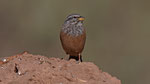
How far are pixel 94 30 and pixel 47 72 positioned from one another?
9.32 meters

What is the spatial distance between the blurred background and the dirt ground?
6747 mm

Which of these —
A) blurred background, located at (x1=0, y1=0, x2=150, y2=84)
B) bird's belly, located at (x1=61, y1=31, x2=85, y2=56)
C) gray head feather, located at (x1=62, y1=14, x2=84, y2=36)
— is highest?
gray head feather, located at (x1=62, y1=14, x2=84, y2=36)

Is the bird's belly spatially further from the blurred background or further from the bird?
the blurred background

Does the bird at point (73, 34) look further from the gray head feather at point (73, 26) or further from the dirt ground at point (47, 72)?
the dirt ground at point (47, 72)

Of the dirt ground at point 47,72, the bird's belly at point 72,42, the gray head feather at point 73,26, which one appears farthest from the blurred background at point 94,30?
the dirt ground at point 47,72

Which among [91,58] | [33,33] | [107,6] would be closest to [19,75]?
[91,58]

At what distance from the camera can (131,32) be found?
18.5m

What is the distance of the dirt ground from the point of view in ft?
27.2

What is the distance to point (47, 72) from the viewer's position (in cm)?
836

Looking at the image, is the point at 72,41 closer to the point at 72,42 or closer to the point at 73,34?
the point at 72,42

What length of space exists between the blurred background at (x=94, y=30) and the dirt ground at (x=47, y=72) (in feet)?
22.1

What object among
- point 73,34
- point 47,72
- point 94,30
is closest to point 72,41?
point 73,34

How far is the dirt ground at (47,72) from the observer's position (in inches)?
327

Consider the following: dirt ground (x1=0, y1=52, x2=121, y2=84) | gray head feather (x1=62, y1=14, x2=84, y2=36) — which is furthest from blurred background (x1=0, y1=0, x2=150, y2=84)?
dirt ground (x1=0, y1=52, x2=121, y2=84)
